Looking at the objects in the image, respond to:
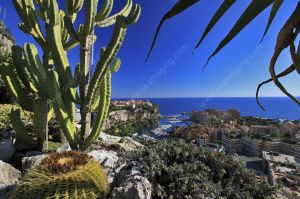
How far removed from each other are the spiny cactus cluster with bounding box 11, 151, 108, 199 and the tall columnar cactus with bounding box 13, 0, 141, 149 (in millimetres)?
1957

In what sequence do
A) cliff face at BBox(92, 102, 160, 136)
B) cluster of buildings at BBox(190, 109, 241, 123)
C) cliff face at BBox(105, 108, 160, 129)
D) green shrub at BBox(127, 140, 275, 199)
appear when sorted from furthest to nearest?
cluster of buildings at BBox(190, 109, 241, 123)
cliff face at BBox(92, 102, 160, 136)
cliff face at BBox(105, 108, 160, 129)
green shrub at BBox(127, 140, 275, 199)

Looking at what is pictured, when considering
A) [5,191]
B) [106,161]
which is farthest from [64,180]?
[5,191]

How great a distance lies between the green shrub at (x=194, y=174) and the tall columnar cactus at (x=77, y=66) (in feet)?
5.29

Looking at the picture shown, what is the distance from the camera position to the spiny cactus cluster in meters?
2.23

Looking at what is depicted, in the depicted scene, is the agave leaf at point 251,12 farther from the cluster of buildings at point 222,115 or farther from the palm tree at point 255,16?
the cluster of buildings at point 222,115

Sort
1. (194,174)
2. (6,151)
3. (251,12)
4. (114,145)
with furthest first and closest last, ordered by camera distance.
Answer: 1. (114,145)
2. (6,151)
3. (194,174)
4. (251,12)

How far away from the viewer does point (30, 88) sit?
5449 mm

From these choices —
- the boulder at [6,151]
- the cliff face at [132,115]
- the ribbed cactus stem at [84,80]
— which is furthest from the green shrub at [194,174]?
the cliff face at [132,115]

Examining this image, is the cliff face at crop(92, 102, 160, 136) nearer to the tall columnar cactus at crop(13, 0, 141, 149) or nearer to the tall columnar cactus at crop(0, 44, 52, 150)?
the tall columnar cactus at crop(0, 44, 52, 150)

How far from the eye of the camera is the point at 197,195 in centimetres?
267

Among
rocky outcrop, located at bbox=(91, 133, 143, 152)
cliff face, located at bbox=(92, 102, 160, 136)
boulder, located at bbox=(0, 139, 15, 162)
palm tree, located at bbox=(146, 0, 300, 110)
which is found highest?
palm tree, located at bbox=(146, 0, 300, 110)

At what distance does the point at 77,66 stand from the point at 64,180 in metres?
3.53

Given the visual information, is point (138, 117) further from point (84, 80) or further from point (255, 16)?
point (255, 16)

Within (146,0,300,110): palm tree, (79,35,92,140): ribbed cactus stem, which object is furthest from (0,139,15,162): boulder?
(146,0,300,110): palm tree
